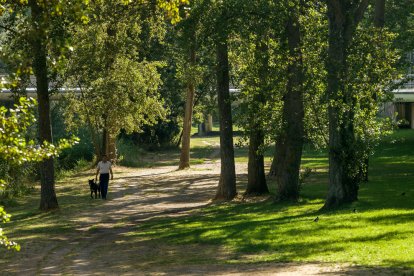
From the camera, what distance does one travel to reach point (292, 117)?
25.2m

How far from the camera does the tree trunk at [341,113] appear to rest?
2155 centimetres

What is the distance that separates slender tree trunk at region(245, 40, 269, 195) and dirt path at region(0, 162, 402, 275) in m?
1.81

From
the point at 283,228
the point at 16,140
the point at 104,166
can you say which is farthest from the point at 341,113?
the point at 16,140

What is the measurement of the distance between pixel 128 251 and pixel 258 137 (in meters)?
10.8

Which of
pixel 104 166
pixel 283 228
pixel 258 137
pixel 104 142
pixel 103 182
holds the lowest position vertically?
pixel 283 228

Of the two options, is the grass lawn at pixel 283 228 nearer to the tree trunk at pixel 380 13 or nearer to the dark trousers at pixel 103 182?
the dark trousers at pixel 103 182

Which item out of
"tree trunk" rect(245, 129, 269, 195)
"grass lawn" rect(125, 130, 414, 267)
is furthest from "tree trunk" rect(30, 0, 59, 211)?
"tree trunk" rect(245, 129, 269, 195)

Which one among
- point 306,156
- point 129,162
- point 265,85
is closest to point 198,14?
point 265,85

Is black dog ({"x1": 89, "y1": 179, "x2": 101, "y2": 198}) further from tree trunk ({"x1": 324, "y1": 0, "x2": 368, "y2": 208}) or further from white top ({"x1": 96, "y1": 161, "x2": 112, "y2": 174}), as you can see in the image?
tree trunk ({"x1": 324, "y1": 0, "x2": 368, "y2": 208})

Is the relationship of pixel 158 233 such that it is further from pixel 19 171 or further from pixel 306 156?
pixel 306 156

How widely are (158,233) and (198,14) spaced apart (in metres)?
6.12

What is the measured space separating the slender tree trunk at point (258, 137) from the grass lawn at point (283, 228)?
1497mm

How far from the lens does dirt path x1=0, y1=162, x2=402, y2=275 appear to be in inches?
580

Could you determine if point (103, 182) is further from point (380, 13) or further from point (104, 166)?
point (380, 13)
